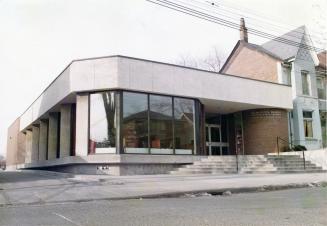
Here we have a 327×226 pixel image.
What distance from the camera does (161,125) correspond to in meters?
22.3

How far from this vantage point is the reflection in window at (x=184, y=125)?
22875 mm

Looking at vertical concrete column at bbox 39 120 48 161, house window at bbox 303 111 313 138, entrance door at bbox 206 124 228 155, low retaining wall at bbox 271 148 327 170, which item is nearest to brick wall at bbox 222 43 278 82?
house window at bbox 303 111 313 138

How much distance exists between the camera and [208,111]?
29.5 m

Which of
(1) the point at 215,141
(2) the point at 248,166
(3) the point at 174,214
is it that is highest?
(1) the point at 215,141

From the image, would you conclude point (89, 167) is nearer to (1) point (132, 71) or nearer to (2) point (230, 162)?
(1) point (132, 71)

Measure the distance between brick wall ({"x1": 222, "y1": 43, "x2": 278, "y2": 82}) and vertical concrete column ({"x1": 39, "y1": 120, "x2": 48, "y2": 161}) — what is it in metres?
17.1

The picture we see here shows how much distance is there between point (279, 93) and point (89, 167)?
15044 millimetres

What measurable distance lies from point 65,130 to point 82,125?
4.13 meters

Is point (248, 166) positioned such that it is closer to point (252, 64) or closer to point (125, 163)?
point (125, 163)

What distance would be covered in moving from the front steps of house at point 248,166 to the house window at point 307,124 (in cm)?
757

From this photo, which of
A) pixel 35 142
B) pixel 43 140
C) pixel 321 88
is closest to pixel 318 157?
pixel 321 88

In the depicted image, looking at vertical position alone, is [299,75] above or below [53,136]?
above

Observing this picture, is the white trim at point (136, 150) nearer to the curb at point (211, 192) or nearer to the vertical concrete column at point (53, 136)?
the curb at point (211, 192)

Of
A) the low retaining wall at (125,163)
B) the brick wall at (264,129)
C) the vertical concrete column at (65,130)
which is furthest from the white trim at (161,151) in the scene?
the brick wall at (264,129)
